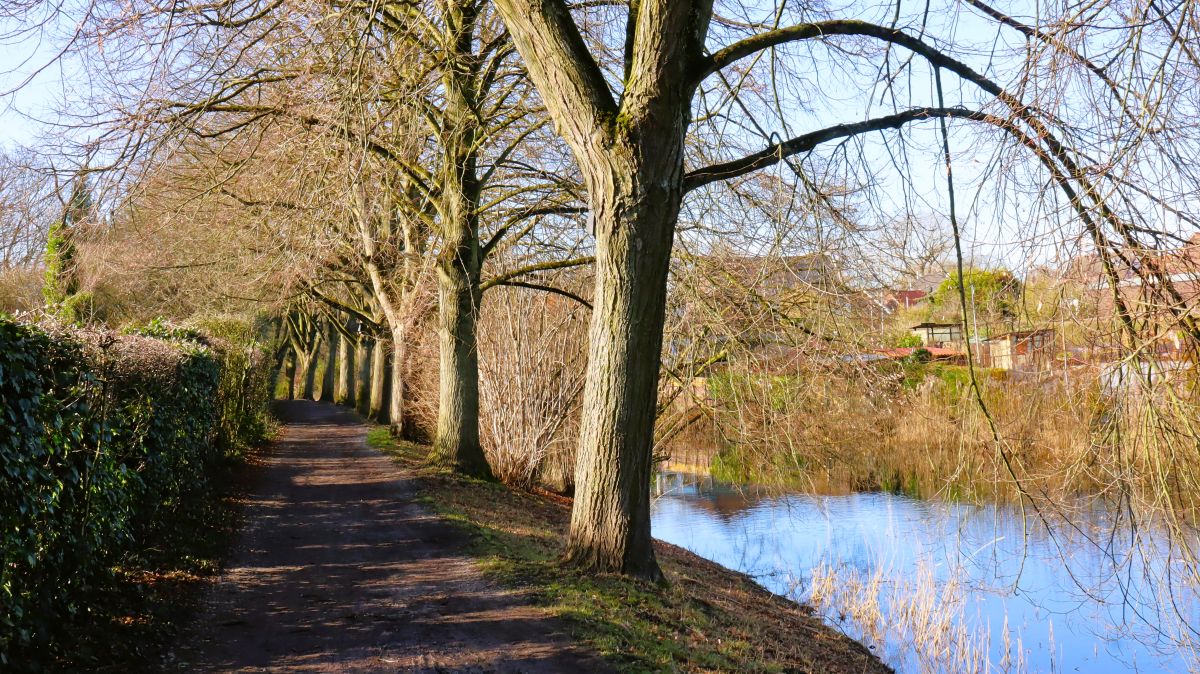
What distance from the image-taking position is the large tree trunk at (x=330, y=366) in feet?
120

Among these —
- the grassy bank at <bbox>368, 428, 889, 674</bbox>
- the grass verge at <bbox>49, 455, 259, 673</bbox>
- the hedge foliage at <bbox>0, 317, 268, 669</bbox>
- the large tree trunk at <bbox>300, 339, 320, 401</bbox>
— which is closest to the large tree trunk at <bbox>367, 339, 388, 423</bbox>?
the grassy bank at <bbox>368, 428, 889, 674</bbox>

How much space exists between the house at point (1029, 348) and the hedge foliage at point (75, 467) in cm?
571

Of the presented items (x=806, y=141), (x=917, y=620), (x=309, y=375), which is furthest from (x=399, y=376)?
(x=309, y=375)

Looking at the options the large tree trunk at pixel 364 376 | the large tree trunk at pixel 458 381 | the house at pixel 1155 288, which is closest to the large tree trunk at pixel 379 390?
the large tree trunk at pixel 364 376

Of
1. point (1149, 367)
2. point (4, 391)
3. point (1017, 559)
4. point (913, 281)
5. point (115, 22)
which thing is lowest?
point (1017, 559)

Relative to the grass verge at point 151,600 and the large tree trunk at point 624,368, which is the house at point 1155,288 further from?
the grass verge at point 151,600

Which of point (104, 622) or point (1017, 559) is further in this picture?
point (1017, 559)

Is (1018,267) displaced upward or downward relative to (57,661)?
upward

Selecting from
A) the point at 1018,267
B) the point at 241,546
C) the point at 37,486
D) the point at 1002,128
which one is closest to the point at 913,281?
the point at 1002,128

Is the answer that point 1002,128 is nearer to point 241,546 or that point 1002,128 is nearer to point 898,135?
point 898,135

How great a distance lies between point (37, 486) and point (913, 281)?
7.92 m

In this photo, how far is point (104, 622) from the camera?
534 centimetres

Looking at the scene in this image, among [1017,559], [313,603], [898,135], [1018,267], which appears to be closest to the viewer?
[1018,267]

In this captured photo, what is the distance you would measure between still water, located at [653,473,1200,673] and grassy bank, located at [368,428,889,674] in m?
1.10
